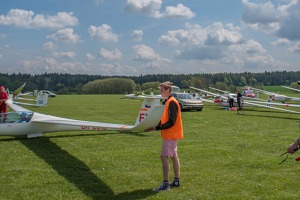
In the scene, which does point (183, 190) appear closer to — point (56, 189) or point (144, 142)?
point (56, 189)

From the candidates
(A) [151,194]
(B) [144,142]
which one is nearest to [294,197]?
(A) [151,194]

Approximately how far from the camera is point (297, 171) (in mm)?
6598

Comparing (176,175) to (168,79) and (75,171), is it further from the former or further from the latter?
(168,79)

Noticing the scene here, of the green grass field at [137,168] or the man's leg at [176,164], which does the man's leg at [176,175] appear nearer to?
the man's leg at [176,164]

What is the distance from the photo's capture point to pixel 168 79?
422 feet

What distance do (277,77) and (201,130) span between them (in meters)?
126

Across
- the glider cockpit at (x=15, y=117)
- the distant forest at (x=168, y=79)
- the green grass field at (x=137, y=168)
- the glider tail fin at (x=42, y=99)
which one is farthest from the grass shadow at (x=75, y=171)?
the distant forest at (x=168, y=79)

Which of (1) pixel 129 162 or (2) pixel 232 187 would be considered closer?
(2) pixel 232 187

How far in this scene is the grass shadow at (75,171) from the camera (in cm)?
523

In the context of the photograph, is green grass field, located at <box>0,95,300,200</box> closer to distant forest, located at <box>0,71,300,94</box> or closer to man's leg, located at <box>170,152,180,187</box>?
man's leg, located at <box>170,152,180,187</box>

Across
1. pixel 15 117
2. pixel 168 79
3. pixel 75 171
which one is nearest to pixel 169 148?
pixel 75 171

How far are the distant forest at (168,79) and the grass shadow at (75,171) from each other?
99.6m

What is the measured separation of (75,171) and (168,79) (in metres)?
123

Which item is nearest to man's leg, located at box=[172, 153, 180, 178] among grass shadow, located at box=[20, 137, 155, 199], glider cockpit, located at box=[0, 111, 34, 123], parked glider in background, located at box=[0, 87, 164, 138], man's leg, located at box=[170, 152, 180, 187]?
man's leg, located at box=[170, 152, 180, 187]
